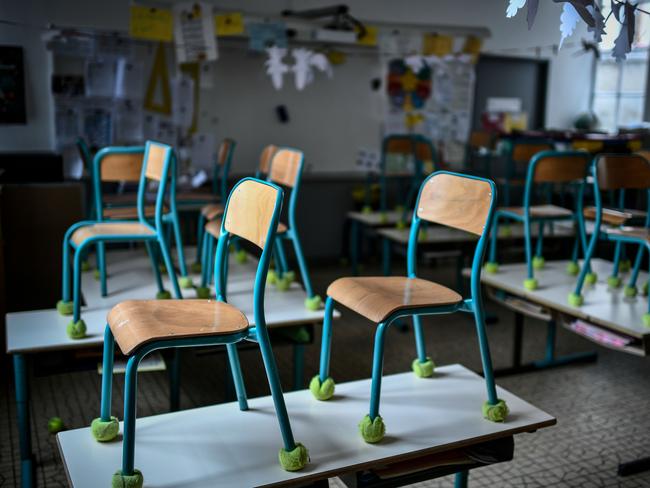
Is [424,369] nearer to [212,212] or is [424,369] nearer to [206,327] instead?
[206,327]

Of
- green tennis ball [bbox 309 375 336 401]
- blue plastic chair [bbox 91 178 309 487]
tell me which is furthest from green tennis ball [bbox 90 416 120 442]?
green tennis ball [bbox 309 375 336 401]

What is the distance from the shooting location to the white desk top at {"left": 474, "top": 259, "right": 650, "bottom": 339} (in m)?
2.60

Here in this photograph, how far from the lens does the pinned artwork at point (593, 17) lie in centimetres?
158

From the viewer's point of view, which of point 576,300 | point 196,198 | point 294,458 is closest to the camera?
point 294,458

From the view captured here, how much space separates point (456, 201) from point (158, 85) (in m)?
3.56

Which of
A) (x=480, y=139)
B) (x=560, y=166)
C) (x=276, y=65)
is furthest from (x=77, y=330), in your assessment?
(x=480, y=139)

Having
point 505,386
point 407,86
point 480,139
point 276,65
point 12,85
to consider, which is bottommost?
point 505,386

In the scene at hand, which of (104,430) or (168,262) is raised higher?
(168,262)

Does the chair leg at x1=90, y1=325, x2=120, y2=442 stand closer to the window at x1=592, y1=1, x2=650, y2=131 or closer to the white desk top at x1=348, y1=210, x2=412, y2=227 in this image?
the white desk top at x1=348, y1=210, x2=412, y2=227

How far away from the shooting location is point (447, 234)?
4.38 meters

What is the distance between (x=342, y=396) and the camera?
6.41 ft

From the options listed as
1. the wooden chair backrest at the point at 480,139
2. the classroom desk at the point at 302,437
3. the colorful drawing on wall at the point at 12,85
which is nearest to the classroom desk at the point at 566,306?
the classroom desk at the point at 302,437

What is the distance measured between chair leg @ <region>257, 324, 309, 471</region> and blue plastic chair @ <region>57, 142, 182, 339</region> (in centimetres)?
102

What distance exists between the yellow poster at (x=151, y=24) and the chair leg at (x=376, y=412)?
3.78m
